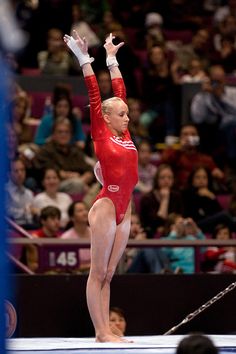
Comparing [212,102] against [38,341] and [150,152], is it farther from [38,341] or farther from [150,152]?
[38,341]

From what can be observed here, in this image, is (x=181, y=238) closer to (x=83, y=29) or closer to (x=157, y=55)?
(x=157, y=55)

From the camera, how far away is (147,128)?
13180 millimetres

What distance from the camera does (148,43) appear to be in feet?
46.0

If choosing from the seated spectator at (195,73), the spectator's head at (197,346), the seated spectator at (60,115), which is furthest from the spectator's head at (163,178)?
the spectator's head at (197,346)

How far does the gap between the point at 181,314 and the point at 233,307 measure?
1.46 feet

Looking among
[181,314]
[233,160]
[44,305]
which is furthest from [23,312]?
[233,160]

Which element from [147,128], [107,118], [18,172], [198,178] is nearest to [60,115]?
[18,172]

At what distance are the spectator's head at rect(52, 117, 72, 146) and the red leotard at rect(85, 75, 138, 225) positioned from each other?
422cm

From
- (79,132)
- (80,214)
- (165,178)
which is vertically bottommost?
(80,214)

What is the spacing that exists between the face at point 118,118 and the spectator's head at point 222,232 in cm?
336

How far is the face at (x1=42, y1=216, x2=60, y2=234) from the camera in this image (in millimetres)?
10062

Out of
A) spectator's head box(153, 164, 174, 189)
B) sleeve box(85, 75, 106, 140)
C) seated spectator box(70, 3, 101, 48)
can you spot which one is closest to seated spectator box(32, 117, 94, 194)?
spectator's head box(153, 164, 174, 189)

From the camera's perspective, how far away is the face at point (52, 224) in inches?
396

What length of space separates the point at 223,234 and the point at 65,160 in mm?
1891
